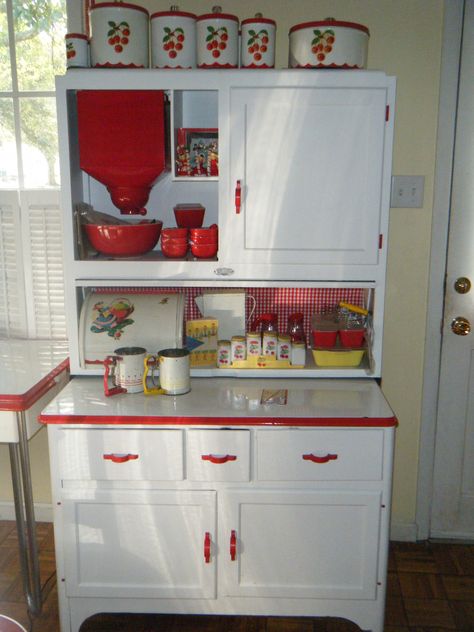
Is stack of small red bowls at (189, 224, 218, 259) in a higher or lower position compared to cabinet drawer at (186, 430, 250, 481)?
higher

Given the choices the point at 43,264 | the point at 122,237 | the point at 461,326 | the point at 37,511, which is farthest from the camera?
the point at 37,511

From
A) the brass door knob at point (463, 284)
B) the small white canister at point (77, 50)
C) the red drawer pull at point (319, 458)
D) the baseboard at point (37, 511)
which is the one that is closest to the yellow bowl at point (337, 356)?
the red drawer pull at point (319, 458)

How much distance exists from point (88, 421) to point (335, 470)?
2.54ft

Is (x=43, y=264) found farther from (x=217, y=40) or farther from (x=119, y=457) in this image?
(x=217, y=40)

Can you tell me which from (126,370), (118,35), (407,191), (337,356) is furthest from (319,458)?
(118,35)

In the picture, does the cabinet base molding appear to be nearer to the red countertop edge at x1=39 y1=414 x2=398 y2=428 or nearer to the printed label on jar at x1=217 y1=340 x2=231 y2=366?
the red countertop edge at x1=39 y1=414 x2=398 y2=428

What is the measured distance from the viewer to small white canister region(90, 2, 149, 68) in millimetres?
1898

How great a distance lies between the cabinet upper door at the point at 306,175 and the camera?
1916 mm

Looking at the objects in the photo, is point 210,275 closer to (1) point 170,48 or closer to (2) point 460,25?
(1) point 170,48

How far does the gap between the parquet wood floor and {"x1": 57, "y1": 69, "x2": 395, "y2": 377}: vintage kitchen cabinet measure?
0.95 metres

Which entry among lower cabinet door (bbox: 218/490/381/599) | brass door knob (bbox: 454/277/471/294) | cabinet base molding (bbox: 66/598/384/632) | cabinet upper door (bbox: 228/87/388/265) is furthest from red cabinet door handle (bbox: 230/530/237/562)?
brass door knob (bbox: 454/277/471/294)

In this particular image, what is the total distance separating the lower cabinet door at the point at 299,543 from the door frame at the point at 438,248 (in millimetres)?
704

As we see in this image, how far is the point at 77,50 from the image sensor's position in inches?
77.0

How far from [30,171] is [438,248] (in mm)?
1664
